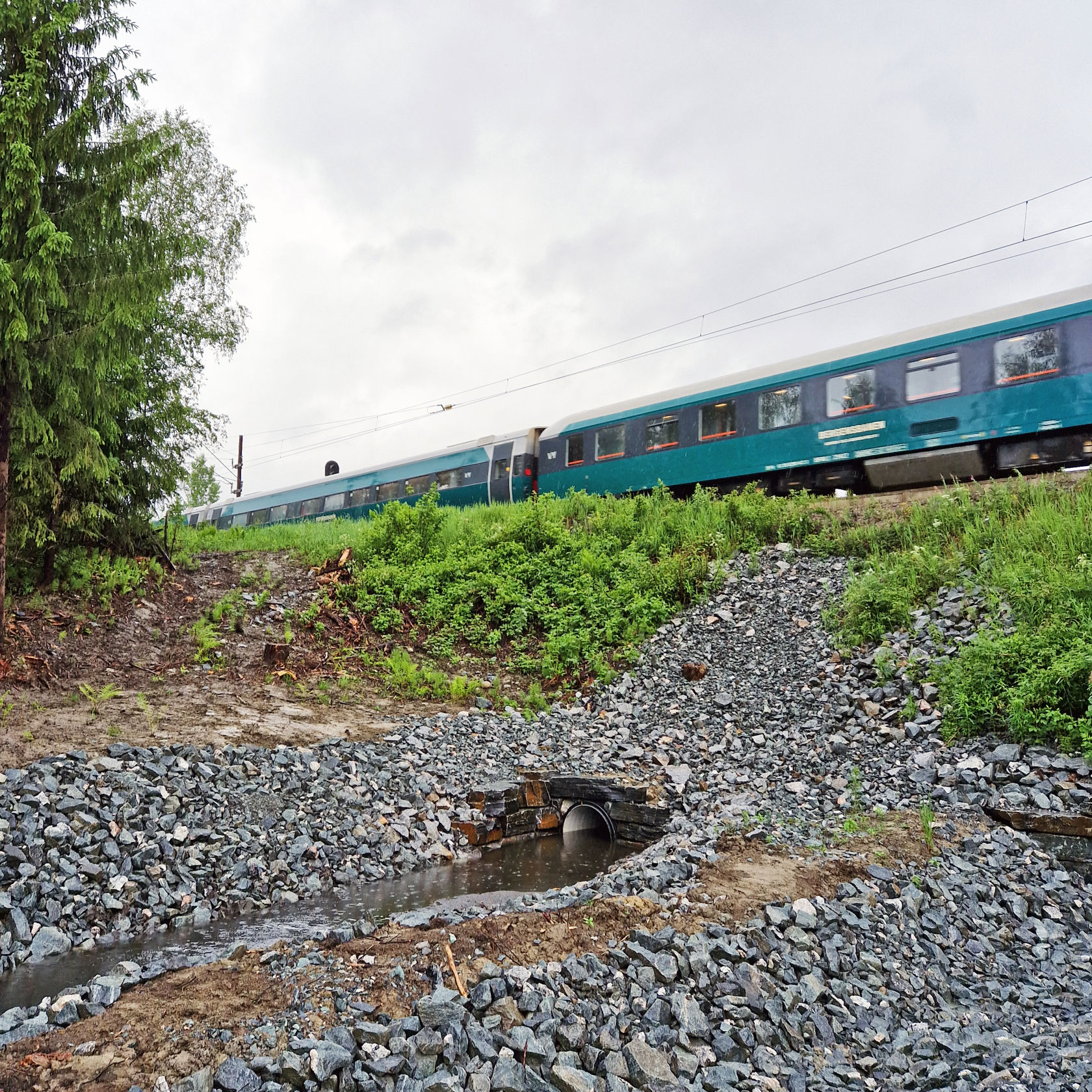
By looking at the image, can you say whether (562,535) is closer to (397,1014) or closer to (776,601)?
(776,601)

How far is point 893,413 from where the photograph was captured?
14117 millimetres

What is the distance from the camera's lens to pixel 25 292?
28.4 ft

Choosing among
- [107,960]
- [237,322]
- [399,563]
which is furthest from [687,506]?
[237,322]

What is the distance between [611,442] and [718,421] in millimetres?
3169

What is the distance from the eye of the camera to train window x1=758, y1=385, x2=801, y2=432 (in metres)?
15.5

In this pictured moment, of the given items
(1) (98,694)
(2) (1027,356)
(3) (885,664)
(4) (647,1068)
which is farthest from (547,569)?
(4) (647,1068)

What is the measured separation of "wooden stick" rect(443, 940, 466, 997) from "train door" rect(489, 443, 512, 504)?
17761 mm

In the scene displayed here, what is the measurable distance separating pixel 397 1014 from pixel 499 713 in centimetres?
719

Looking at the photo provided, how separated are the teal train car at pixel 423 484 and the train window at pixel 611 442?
268cm

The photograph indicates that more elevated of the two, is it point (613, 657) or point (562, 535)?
point (562, 535)

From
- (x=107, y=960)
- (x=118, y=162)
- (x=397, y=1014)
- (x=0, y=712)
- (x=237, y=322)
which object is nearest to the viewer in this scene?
(x=397, y=1014)

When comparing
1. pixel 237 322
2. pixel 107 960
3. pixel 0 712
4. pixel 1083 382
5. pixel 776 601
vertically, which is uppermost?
pixel 237 322

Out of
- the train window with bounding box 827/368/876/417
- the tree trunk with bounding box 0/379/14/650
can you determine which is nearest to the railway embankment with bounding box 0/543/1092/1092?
the tree trunk with bounding box 0/379/14/650

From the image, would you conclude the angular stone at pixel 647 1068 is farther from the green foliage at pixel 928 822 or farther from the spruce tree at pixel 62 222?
the spruce tree at pixel 62 222
